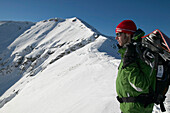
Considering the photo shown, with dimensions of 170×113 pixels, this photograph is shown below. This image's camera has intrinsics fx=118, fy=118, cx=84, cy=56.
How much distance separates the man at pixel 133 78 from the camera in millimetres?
1668

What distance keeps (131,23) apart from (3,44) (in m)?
44.3

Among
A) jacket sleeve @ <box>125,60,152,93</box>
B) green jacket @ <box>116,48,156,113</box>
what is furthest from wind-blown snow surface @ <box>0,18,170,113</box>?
jacket sleeve @ <box>125,60,152,93</box>

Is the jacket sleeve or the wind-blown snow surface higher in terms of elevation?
the wind-blown snow surface

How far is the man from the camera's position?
167 cm

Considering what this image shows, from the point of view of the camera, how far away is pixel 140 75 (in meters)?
1.66

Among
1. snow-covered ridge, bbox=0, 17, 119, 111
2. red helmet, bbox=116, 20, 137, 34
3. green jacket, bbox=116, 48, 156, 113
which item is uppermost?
snow-covered ridge, bbox=0, 17, 119, 111

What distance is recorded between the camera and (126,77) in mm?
1831

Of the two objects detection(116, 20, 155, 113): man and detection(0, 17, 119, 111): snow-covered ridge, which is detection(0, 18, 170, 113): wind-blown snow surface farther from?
detection(116, 20, 155, 113): man

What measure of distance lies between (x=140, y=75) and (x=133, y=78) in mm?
103

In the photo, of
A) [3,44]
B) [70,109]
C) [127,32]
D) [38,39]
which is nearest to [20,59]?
[38,39]

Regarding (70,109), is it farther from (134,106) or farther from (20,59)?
(20,59)

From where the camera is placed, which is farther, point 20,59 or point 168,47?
point 20,59

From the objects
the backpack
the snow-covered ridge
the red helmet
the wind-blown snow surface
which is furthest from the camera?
the snow-covered ridge

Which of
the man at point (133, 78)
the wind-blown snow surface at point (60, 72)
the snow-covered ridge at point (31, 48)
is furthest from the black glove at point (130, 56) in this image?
the snow-covered ridge at point (31, 48)
